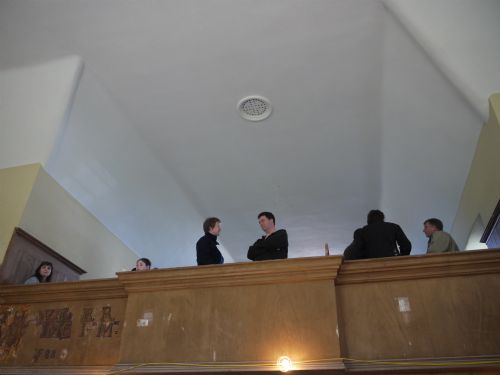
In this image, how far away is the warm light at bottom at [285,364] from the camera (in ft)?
9.96

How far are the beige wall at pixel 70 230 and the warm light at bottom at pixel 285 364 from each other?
3.19 m

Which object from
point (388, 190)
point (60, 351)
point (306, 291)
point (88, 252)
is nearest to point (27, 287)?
point (60, 351)

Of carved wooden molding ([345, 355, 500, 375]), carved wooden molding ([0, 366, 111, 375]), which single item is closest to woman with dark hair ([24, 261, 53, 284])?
carved wooden molding ([0, 366, 111, 375])

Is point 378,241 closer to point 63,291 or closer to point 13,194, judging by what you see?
point 63,291

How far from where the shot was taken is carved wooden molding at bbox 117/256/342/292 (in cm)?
333

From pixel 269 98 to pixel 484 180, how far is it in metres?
2.56

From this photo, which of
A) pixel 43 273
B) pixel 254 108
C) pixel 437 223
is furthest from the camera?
pixel 254 108

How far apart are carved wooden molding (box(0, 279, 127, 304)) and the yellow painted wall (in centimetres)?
64

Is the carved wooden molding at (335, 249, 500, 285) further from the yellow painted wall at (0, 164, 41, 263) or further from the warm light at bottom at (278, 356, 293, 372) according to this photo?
the yellow painted wall at (0, 164, 41, 263)

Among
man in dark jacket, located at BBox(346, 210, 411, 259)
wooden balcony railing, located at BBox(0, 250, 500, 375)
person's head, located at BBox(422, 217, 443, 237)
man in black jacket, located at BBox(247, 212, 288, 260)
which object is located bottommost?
wooden balcony railing, located at BBox(0, 250, 500, 375)

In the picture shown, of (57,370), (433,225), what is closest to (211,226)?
(57,370)

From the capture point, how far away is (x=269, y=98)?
5.73 metres

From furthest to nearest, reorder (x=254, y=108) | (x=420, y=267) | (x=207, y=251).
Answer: (x=254, y=108) < (x=207, y=251) < (x=420, y=267)

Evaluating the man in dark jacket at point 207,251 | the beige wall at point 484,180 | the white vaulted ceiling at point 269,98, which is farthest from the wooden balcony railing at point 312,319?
the white vaulted ceiling at point 269,98
